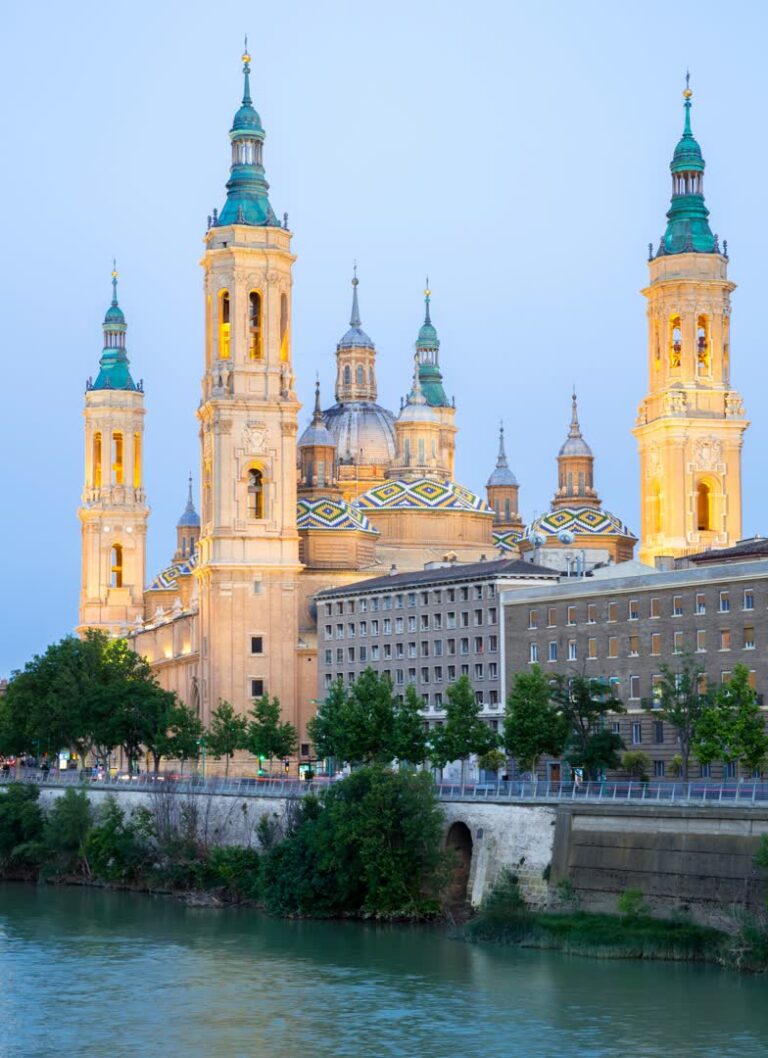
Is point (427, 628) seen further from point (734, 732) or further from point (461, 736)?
point (734, 732)

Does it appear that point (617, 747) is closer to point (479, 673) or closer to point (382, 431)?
point (479, 673)

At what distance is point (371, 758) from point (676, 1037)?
38342mm

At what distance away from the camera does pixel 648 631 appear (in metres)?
94.9

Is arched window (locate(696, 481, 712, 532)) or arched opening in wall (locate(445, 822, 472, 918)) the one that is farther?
arched window (locate(696, 481, 712, 532))

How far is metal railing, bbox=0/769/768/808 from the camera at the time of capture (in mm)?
68625

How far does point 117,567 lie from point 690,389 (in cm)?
6445

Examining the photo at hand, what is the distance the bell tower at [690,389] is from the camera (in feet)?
440

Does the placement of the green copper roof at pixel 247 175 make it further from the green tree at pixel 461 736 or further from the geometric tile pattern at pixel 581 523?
the green tree at pixel 461 736

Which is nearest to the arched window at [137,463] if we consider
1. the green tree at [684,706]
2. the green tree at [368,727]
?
the green tree at [368,727]

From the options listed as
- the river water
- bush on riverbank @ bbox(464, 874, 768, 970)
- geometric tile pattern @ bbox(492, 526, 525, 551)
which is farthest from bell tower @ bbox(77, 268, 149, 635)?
bush on riverbank @ bbox(464, 874, 768, 970)

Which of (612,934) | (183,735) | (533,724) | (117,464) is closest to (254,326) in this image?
(183,735)

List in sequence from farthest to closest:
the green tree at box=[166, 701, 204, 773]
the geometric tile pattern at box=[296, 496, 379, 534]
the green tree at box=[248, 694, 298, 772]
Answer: the geometric tile pattern at box=[296, 496, 379, 534]
the green tree at box=[166, 701, 204, 773]
the green tree at box=[248, 694, 298, 772]

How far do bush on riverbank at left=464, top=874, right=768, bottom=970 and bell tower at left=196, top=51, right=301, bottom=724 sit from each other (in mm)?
58218

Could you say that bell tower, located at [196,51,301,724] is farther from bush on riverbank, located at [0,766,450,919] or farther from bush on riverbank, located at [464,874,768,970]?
bush on riverbank, located at [464,874,768,970]
